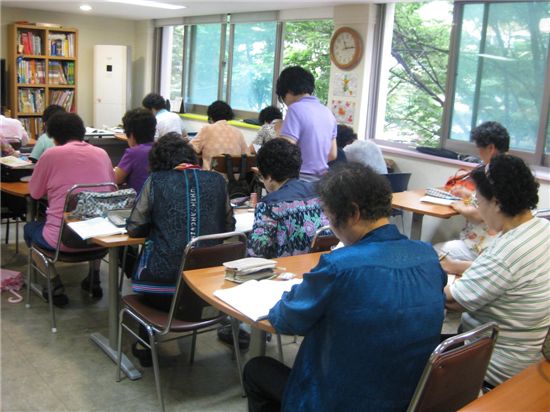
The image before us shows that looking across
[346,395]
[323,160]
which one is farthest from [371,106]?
[346,395]

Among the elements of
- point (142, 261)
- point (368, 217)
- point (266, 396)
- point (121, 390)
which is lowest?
point (121, 390)

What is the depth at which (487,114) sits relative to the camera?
5.19 meters

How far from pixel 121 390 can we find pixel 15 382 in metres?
0.49

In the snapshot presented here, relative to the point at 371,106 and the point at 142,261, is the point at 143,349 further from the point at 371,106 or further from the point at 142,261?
the point at 371,106

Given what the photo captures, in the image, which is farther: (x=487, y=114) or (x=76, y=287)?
(x=487, y=114)

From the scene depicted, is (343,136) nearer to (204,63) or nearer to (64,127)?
(64,127)

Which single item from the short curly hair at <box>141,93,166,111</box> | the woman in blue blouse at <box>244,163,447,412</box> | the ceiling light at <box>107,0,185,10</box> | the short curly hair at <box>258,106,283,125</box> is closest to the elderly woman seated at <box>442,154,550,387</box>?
the woman in blue blouse at <box>244,163,447,412</box>

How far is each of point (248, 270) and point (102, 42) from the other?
26.7ft

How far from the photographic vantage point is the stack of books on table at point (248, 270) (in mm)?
2174

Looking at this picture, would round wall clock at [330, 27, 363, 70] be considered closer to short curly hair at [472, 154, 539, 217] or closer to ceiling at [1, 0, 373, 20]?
ceiling at [1, 0, 373, 20]

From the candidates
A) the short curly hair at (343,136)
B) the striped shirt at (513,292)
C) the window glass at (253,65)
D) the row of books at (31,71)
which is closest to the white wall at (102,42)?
the row of books at (31,71)

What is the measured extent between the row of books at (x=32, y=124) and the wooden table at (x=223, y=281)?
725 cm

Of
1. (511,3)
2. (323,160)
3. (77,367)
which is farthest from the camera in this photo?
(511,3)

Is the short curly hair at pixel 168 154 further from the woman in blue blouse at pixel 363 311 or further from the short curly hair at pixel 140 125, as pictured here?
the woman in blue blouse at pixel 363 311
